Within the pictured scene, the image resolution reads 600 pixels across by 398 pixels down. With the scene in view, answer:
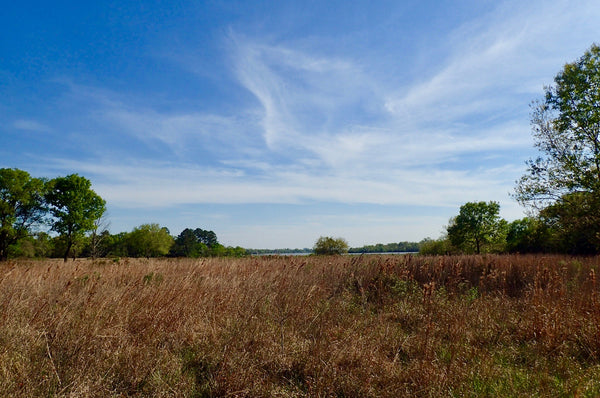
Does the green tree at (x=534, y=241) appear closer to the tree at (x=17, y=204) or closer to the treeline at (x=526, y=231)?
the treeline at (x=526, y=231)

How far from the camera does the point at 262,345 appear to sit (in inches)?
158

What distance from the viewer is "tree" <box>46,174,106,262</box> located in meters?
31.4

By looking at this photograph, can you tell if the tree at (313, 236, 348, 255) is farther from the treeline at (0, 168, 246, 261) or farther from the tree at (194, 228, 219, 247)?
the tree at (194, 228, 219, 247)

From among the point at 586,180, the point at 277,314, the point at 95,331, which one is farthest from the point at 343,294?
the point at 586,180

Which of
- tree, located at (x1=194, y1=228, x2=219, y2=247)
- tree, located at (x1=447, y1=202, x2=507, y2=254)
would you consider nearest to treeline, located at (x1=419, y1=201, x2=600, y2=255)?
tree, located at (x1=447, y1=202, x2=507, y2=254)

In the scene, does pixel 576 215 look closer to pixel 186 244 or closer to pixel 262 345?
pixel 262 345

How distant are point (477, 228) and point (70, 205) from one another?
51710mm

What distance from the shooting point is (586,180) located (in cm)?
1573

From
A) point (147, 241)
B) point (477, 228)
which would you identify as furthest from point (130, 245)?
point (477, 228)

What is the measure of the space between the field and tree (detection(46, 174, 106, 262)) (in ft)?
102

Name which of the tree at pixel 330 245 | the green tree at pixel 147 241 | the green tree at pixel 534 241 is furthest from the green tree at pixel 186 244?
the green tree at pixel 534 241

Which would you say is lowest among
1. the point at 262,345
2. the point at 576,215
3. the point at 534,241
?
the point at 262,345

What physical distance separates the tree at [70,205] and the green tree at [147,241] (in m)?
22.6

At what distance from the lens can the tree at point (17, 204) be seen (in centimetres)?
2908
